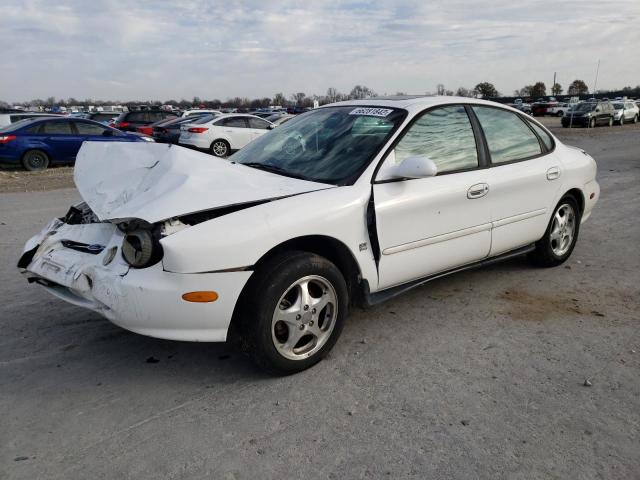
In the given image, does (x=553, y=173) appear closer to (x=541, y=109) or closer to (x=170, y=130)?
(x=170, y=130)

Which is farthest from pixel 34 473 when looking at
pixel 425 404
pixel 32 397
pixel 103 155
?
pixel 103 155

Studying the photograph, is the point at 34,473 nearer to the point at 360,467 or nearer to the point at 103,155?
the point at 360,467

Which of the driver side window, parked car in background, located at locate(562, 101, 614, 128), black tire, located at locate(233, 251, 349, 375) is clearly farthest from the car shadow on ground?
parked car in background, located at locate(562, 101, 614, 128)

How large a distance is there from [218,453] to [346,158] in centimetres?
205

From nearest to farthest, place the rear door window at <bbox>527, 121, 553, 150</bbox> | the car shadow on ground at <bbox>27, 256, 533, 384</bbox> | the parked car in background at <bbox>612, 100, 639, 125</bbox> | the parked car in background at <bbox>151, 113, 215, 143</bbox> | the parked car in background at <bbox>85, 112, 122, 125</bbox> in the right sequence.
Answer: the car shadow on ground at <bbox>27, 256, 533, 384</bbox>, the rear door window at <bbox>527, 121, 553, 150</bbox>, the parked car in background at <bbox>151, 113, 215, 143</bbox>, the parked car in background at <bbox>85, 112, 122, 125</bbox>, the parked car in background at <bbox>612, 100, 639, 125</bbox>

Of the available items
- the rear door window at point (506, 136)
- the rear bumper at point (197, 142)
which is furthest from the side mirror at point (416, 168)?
the rear bumper at point (197, 142)

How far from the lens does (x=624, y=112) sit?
35125 mm

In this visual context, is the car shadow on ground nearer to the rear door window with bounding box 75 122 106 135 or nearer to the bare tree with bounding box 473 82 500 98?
the rear door window with bounding box 75 122 106 135

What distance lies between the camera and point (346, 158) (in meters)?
3.67

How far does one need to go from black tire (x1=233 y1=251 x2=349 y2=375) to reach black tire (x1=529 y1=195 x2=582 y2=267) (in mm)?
2626

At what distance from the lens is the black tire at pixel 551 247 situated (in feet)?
16.3

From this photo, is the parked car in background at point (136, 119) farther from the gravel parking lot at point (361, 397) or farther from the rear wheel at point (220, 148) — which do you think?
the gravel parking lot at point (361, 397)

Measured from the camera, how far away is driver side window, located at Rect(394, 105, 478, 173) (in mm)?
3771

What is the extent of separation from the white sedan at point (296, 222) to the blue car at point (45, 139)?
1098 centimetres
